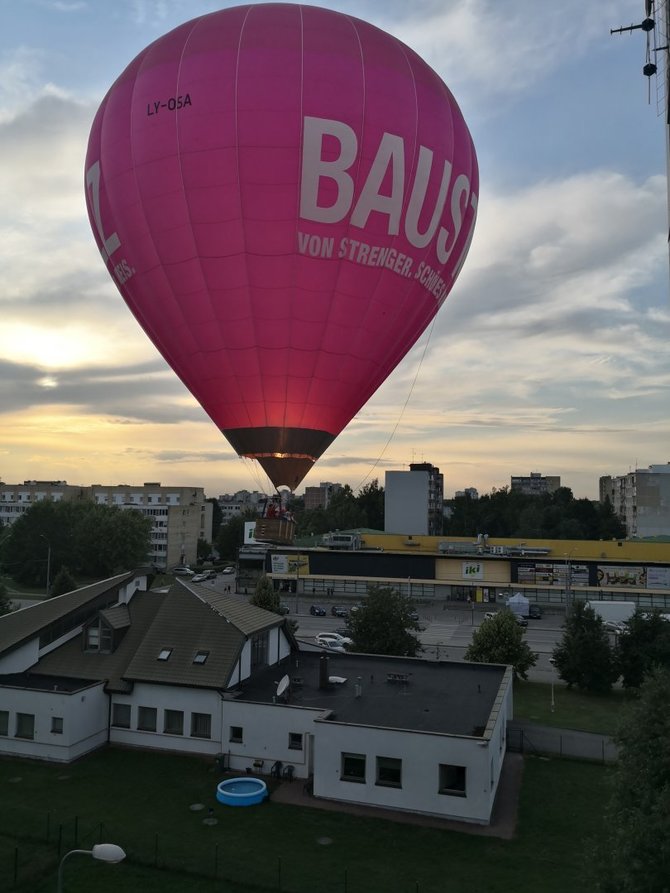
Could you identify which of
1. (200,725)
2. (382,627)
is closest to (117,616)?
(200,725)

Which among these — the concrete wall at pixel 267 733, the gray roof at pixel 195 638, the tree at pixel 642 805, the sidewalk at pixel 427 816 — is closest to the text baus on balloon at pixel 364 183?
the gray roof at pixel 195 638

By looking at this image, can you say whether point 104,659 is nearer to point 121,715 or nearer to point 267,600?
point 121,715

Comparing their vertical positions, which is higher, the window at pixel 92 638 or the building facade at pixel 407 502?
the building facade at pixel 407 502

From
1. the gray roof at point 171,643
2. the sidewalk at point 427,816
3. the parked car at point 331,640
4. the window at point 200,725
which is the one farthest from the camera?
the parked car at point 331,640

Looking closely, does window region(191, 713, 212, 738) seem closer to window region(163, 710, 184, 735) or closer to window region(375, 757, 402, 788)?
window region(163, 710, 184, 735)

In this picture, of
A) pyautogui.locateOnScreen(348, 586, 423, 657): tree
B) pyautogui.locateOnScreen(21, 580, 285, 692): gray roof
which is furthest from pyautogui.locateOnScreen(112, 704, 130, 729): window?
pyautogui.locateOnScreen(348, 586, 423, 657): tree

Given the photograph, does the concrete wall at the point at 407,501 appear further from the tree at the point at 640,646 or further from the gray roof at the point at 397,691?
the gray roof at the point at 397,691
